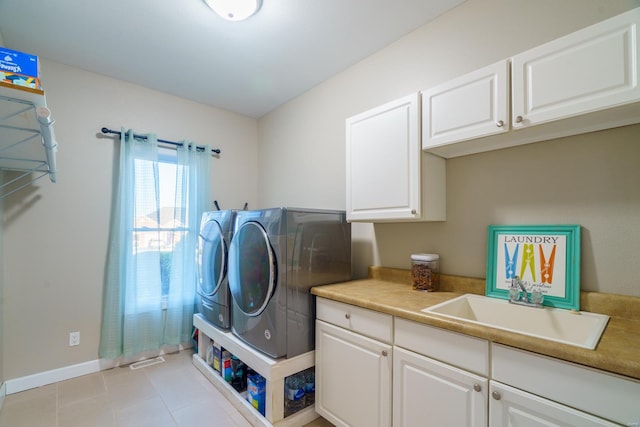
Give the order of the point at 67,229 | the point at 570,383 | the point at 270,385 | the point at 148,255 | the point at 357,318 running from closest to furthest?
the point at 570,383, the point at 357,318, the point at 270,385, the point at 67,229, the point at 148,255

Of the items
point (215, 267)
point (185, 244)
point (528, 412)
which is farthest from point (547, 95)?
point (185, 244)

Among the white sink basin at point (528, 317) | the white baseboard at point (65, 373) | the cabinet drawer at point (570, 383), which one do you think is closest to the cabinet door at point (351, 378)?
the white sink basin at point (528, 317)

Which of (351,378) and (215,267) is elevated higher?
(215,267)

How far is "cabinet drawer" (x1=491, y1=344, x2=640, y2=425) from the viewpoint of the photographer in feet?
2.66

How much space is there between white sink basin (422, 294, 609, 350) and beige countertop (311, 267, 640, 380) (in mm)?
48

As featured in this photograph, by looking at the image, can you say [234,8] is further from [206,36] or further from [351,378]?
[351,378]

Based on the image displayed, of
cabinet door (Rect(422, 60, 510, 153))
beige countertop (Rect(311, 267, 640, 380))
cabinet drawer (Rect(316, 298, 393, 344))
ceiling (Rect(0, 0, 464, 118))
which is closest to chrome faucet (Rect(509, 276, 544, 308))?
beige countertop (Rect(311, 267, 640, 380))

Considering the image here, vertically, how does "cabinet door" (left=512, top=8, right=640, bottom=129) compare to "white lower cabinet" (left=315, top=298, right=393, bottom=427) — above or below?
above

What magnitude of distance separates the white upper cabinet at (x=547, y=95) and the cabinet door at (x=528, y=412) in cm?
A: 106

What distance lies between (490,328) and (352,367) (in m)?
0.79

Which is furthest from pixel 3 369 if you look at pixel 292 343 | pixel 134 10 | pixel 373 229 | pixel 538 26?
pixel 538 26

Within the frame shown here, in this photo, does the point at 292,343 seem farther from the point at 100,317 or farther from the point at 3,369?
the point at 3,369

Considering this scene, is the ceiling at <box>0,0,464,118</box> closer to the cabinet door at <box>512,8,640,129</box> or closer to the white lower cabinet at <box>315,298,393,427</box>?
the cabinet door at <box>512,8,640,129</box>

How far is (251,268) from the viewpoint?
6.35 ft
